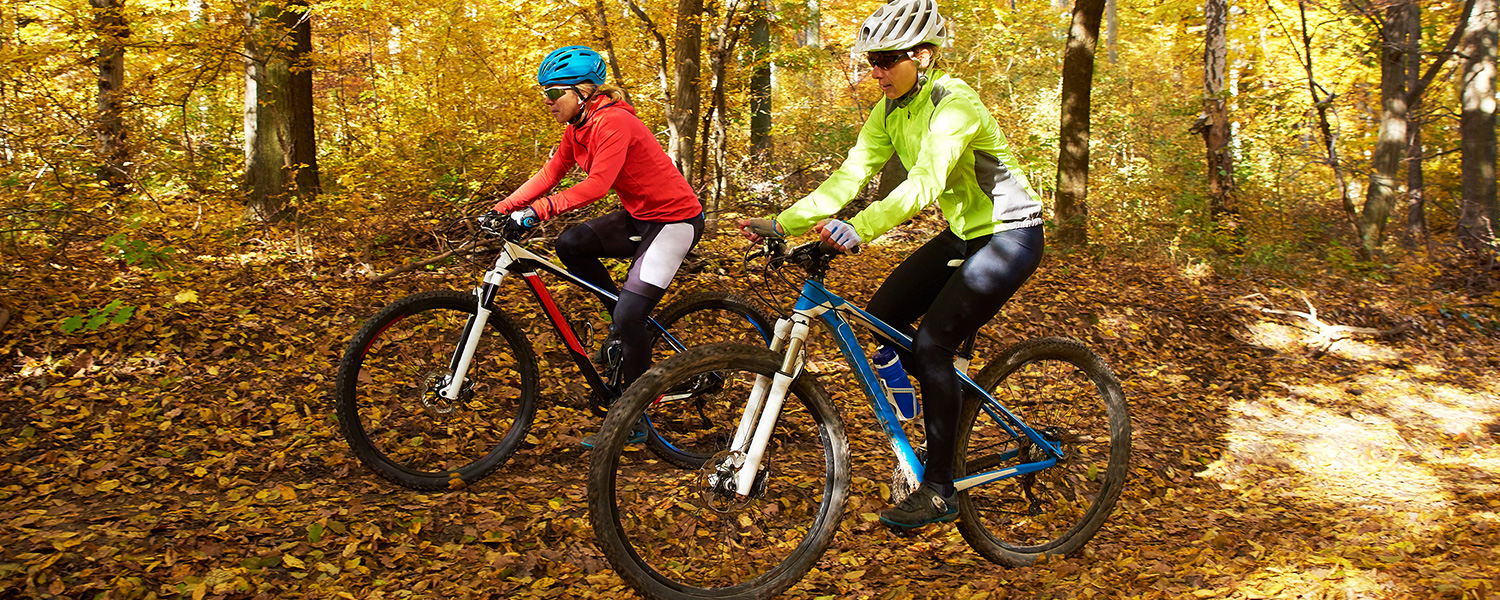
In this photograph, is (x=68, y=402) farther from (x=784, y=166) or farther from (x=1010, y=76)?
(x=1010, y=76)

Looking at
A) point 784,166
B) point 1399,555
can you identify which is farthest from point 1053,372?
point 784,166

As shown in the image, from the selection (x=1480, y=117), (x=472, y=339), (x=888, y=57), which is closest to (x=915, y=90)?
(x=888, y=57)

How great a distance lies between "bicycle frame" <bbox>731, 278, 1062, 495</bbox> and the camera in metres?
3.20

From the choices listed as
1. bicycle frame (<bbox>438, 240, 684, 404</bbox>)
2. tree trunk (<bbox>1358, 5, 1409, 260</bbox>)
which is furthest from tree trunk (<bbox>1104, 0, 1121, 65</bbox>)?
bicycle frame (<bbox>438, 240, 684, 404</bbox>)

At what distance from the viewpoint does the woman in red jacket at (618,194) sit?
4141mm

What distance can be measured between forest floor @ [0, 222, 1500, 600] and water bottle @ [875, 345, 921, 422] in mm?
776

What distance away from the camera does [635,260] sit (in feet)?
14.7

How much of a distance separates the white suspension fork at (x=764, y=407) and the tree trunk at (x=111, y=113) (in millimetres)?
6297

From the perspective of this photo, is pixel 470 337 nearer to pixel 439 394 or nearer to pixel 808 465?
pixel 439 394

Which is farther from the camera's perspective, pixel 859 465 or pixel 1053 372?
pixel 859 465

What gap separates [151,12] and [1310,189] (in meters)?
20.9

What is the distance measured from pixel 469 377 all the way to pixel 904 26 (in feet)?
8.65

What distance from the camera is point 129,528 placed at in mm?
3547

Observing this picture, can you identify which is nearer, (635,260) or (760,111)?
(635,260)
